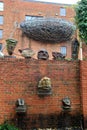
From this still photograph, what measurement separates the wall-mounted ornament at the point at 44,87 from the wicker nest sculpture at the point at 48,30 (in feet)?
76.1

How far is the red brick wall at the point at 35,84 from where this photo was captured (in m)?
9.80

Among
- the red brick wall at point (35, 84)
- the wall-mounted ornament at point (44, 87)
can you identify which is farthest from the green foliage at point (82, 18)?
the wall-mounted ornament at point (44, 87)

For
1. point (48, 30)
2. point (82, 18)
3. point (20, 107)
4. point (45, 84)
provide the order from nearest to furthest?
point (20, 107), point (45, 84), point (82, 18), point (48, 30)

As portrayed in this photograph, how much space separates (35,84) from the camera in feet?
33.0

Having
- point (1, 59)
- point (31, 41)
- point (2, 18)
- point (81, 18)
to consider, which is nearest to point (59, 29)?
point (31, 41)

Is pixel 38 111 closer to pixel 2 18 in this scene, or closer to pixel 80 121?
pixel 80 121

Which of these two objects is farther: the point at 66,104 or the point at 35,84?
the point at 35,84

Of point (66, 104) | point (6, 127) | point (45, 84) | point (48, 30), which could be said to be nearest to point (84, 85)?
point (66, 104)

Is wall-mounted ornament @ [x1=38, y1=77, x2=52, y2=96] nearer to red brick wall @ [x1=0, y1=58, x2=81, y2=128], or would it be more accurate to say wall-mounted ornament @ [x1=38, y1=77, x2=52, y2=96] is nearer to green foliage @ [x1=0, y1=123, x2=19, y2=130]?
red brick wall @ [x1=0, y1=58, x2=81, y2=128]

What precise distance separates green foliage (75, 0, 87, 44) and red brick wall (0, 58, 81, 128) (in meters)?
2.10

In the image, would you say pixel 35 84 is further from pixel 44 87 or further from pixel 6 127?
pixel 6 127

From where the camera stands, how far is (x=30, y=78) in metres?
10.1

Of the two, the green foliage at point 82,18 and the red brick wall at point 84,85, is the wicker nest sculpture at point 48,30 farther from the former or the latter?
the red brick wall at point 84,85

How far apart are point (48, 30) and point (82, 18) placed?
20800 mm
